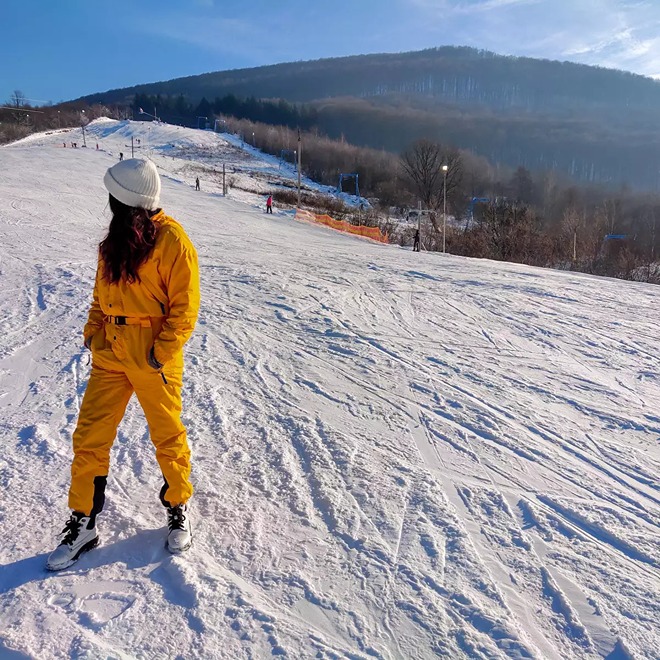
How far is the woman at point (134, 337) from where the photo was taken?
246 centimetres

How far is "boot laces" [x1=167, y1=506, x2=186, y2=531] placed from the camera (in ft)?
8.83

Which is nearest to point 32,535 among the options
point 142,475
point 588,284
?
point 142,475

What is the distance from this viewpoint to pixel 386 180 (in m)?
84.9

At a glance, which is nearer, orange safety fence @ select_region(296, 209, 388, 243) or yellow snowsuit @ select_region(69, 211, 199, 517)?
yellow snowsuit @ select_region(69, 211, 199, 517)

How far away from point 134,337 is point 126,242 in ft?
1.47

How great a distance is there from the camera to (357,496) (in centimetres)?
317

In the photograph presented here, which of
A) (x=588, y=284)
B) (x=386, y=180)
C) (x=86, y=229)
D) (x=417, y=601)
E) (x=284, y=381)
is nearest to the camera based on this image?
(x=417, y=601)

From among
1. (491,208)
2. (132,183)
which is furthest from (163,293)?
(491,208)

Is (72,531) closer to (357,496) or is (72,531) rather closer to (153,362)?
(153,362)

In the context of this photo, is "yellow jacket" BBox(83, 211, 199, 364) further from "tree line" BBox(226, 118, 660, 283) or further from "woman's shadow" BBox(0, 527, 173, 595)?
"tree line" BBox(226, 118, 660, 283)

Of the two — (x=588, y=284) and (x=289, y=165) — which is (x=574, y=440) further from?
(x=289, y=165)

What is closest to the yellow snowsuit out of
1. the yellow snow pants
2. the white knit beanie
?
the yellow snow pants

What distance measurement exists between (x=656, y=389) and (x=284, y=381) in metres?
3.72

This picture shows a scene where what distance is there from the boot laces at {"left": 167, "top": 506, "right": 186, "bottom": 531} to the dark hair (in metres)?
1.20
